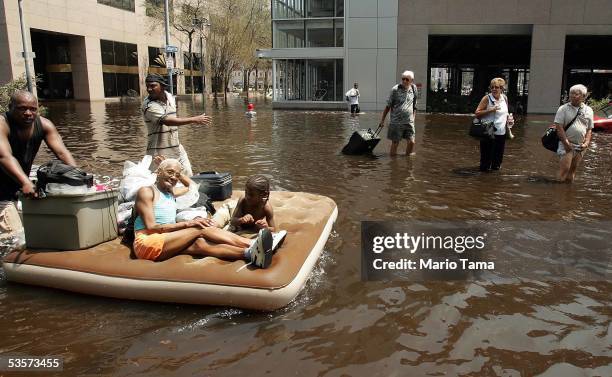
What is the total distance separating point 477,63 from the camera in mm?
40812

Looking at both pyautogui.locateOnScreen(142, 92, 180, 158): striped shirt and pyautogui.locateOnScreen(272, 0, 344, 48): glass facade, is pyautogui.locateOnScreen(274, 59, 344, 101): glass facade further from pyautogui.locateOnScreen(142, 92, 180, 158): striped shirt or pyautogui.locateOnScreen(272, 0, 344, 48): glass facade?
pyautogui.locateOnScreen(142, 92, 180, 158): striped shirt

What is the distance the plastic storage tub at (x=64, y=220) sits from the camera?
4449 millimetres

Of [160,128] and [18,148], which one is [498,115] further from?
[18,148]

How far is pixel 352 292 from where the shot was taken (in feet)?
14.7

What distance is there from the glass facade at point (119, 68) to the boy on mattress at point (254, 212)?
148ft

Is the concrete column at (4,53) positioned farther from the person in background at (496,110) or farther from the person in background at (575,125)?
the person in background at (575,125)

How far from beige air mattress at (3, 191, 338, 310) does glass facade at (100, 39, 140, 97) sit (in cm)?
4544

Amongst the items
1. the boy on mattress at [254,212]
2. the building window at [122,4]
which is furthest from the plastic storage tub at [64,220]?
the building window at [122,4]

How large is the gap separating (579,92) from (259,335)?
6.64 meters

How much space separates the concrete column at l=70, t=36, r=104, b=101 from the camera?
43.3 metres

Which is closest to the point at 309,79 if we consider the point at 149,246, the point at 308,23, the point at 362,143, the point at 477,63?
the point at 308,23

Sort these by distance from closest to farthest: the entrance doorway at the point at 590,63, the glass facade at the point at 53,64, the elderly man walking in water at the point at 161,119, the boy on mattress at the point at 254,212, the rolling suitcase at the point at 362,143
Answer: the boy on mattress at the point at 254,212
the elderly man walking in water at the point at 161,119
the rolling suitcase at the point at 362,143
the entrance doorway at the point at 590,63
the glass facade at the point at 53,64

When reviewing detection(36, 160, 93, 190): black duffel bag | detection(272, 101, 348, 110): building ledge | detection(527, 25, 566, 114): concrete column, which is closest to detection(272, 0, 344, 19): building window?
detection(272, 101, 348, 110): building ledge

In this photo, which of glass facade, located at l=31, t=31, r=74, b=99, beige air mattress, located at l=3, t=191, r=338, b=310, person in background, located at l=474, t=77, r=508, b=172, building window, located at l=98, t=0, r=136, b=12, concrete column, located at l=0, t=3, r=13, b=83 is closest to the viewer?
beige air mattress, located at l=3, t=191, r=338, b=310
